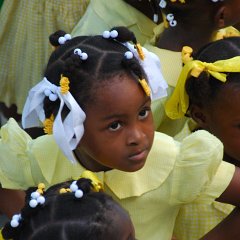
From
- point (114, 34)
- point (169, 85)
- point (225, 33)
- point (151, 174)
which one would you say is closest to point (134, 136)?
point (151, 174)

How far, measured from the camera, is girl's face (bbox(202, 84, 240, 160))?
6.62 feet

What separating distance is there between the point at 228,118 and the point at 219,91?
9cm

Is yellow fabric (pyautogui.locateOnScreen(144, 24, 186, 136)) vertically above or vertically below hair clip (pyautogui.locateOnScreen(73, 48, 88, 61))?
below

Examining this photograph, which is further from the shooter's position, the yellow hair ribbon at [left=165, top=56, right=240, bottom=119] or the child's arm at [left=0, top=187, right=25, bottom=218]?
the child's arm at [left=0, top=187, right=25, bottom=218]

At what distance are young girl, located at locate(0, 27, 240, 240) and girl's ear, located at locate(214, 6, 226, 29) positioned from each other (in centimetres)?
60

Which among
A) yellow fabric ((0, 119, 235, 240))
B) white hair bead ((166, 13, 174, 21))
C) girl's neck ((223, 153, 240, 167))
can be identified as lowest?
girl's neck ((223, 153, 240, 167))

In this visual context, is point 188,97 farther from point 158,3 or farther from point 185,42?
point 158,3

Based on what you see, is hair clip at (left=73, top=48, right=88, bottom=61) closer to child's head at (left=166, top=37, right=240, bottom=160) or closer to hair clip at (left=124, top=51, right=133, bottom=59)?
hair clip at (left=124, top=51, right=133, bottom=59)

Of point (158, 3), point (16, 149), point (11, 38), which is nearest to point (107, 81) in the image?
point (16, 149)

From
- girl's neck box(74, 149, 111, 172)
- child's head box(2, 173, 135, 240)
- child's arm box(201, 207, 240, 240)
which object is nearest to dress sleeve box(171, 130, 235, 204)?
child's arm box(201, 207, 240, 240)

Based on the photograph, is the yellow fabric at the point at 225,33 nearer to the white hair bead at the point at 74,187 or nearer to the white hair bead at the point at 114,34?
the white hair bead at the point at 114,34

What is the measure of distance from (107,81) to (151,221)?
46cm

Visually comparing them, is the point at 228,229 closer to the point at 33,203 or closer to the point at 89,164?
the point at 89,164

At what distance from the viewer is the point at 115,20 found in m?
2.73
